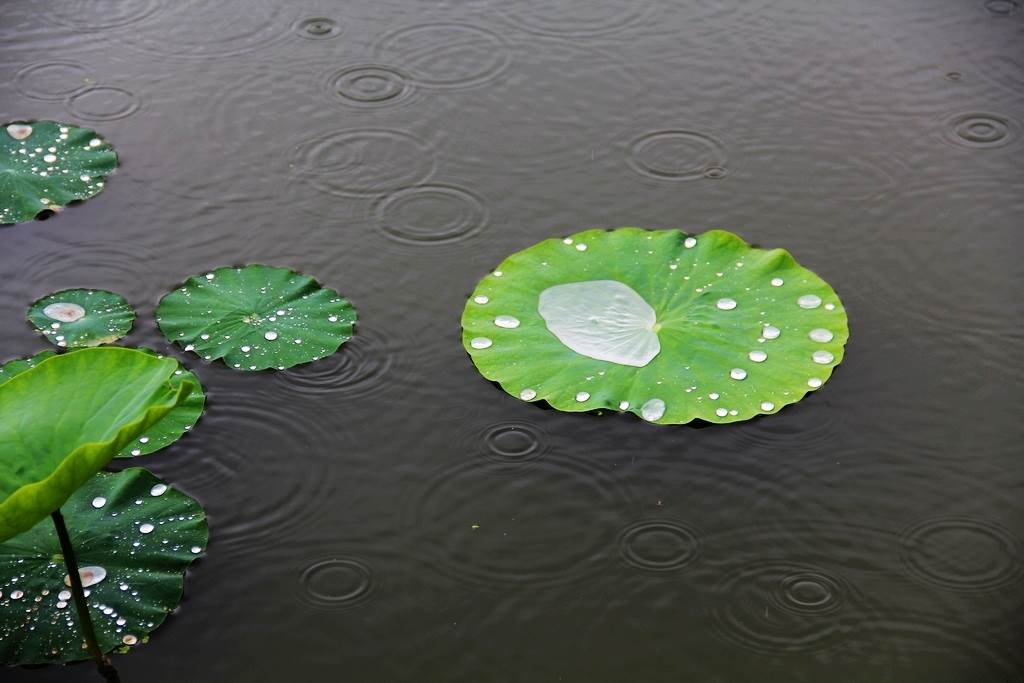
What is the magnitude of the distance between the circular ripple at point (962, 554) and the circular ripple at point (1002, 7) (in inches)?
73.2

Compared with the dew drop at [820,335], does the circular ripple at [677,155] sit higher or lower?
higher

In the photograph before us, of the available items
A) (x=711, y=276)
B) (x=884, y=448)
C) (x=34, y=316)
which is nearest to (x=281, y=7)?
(x=34, y=316)

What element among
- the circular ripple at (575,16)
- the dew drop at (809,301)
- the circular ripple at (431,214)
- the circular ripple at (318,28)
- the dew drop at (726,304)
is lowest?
the circular ripple at (431,214)

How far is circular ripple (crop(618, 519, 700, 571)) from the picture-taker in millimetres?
1924

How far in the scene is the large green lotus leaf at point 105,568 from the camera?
1764 millimetres

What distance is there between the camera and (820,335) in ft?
7.34

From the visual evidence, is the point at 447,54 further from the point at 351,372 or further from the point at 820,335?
the point at 820,335

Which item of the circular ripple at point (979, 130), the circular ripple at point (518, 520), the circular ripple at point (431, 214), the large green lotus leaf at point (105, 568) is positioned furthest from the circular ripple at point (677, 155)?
the large green lotus leaf at point (105, 568)

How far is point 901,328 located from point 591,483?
750 millimetres

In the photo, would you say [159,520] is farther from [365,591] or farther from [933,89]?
[933,89]

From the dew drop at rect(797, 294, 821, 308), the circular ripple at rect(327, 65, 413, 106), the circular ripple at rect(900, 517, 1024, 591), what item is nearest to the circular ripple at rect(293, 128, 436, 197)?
the circular ripple at rect(327, 65, 413, 106)

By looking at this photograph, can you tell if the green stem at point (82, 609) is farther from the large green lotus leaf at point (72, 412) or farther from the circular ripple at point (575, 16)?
the circular ripple at point (575, 16)

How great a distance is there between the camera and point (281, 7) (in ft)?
10.7

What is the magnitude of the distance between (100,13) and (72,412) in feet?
6.39
